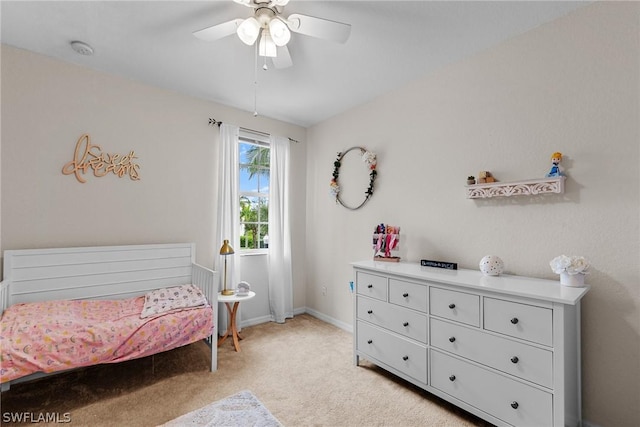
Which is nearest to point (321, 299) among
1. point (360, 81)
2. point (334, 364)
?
point (334, 364)

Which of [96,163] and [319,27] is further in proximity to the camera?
[96,163]

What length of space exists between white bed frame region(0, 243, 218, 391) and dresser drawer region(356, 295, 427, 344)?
1.24 metres

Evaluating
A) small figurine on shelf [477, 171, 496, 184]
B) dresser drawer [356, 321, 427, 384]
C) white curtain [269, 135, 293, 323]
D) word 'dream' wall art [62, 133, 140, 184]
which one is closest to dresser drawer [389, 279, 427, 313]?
dresser drawer [356, 321, 427, 384]

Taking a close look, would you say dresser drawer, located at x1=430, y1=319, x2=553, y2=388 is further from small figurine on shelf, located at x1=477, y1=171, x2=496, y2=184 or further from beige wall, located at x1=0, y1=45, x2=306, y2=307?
beige wall, located at x1=0, y1=45, x2=306, y2=307

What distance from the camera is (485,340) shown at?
1.76m

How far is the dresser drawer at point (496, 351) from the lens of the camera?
5.02 feet

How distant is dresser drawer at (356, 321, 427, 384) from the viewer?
82.0 inches

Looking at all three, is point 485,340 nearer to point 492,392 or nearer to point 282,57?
point 492,392

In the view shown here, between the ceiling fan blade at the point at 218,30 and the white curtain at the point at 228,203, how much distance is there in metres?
1.52

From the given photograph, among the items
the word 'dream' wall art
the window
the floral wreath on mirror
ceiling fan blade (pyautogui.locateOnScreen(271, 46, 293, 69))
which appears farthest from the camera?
the window

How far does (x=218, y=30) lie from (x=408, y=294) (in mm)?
2139

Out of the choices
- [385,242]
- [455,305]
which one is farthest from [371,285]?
[455,305]
